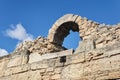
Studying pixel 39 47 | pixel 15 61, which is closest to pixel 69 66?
pixel 39 47

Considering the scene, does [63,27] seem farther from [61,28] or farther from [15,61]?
[15,61]

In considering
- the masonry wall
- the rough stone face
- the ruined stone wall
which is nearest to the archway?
the ruined stone wall

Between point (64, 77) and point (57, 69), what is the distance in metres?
0.34

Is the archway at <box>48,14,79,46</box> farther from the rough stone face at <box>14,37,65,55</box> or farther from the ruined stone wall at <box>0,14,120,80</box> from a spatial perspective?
the rough stone face at <box>14,37,65,55</box>

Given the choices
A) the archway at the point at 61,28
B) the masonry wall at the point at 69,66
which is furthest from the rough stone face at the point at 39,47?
the masonry wall at the point at 69,66

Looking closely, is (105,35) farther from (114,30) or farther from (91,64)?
(91,64)

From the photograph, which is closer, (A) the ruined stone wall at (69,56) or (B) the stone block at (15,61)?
(A) the ruined stone wall at (69,56)

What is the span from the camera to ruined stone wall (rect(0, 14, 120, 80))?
5789 millimetres

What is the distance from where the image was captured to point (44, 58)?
276 inches

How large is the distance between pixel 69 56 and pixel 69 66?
0.30m

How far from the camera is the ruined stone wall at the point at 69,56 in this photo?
228 inches

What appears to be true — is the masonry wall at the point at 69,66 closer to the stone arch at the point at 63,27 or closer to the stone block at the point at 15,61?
the stone block at the point at 15,61

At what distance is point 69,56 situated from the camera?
6.48 metres

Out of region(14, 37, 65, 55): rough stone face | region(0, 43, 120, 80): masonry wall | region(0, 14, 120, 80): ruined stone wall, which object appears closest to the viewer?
region(0, 43, 120, 80): masonry wall
